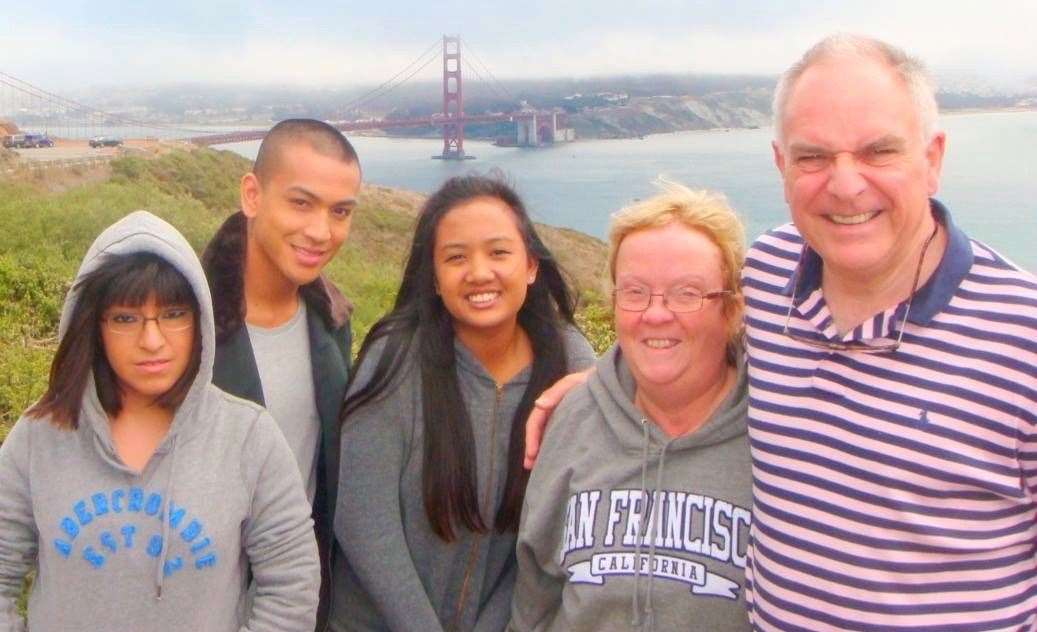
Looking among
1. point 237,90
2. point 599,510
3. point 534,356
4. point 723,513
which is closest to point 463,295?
point 534,356

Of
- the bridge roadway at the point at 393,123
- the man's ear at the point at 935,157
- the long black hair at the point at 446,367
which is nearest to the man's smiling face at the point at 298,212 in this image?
the long black hair at the point at 446,367

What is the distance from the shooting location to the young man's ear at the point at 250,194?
9.52 ft

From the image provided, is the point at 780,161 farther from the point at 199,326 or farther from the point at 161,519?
the point at 161,519

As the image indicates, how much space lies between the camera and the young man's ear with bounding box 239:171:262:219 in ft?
9.52

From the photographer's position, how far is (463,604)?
2.56 m

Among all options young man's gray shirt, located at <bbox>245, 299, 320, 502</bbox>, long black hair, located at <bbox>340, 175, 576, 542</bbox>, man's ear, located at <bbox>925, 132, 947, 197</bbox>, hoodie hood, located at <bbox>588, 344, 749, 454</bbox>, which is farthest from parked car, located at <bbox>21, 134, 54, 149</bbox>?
man's ear, located at <bbox>925, 132, 947, 197</bbox>

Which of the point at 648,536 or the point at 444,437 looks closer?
the point at 648,536

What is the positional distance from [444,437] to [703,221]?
83cm

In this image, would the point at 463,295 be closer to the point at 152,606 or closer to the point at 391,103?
the point at 152,606

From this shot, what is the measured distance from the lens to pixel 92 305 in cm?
227

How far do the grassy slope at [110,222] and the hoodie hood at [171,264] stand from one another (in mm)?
689

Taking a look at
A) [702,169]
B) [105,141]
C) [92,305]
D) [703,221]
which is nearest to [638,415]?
[703,221]

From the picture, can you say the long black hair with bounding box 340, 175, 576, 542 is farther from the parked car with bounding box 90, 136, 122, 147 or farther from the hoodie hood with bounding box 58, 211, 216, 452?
the parked car with bounding box 90, 136, 122, 147

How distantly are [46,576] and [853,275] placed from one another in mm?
1771
